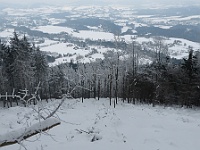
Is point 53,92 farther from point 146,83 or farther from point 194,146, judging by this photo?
point 194,146

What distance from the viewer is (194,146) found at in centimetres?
1096

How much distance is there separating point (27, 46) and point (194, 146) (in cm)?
3555

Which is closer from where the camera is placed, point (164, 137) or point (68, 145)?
point (68, 145)

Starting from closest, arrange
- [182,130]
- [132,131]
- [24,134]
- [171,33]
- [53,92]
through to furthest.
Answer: [24,134]
[132,131]
[182,130]
[53,92]
[171,33]

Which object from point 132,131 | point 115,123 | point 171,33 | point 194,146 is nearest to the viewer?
point 194,146

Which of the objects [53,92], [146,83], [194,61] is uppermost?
[194,61]

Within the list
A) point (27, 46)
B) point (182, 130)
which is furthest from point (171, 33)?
point (182, 130)

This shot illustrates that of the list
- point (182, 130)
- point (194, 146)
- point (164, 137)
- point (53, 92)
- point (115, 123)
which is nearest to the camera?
point (194, 146)

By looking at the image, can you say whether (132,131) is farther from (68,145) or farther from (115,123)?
(68,145)

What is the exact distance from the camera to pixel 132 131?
13.3 metres

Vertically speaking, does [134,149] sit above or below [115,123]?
above

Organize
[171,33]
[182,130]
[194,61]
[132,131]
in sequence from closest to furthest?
[132,131] < [182,130] < [194,61] < [171,33]

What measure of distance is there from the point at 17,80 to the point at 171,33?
166m

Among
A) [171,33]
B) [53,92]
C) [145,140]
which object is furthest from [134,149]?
[171,33]
